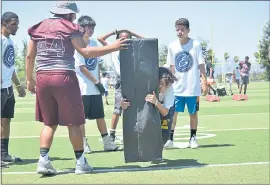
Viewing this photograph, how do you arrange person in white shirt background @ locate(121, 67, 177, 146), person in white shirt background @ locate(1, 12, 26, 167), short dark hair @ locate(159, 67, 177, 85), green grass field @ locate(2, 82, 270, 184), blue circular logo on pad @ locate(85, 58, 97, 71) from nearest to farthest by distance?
1. green grass field @ locate(2, 82, 270, 184)
2. person in white shirt background @ locate(121, 67, 177, 146)
3. short dark hair @ locate(159, 67, 177, 85)
4. person in white shirt background @ locate(1, 12, 26, 167)
5. blue circular logo on pad @ locate(85, 58, 97, 71)

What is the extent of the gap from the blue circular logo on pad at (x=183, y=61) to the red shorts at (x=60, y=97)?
2.65 meters

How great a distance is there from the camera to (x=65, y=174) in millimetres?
5422

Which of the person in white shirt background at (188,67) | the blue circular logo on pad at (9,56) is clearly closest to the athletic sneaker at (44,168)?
the blue circular logo on pad at (9,56)

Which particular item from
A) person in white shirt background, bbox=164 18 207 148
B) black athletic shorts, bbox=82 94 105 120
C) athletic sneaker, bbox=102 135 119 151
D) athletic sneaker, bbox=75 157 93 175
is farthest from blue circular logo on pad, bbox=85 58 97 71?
athletic sneaker, bbox=75 157 93 175

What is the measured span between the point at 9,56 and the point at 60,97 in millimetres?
1564

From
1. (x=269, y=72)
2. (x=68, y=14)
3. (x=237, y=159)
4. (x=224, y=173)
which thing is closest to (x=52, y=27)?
(x=68, y=14)

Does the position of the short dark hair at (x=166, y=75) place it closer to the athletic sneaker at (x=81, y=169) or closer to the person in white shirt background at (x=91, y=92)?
the athletic sneaker at (x=81, y=169)

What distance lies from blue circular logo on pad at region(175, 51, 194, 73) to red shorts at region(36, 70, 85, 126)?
2655 mm

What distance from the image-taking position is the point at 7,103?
6531 mm

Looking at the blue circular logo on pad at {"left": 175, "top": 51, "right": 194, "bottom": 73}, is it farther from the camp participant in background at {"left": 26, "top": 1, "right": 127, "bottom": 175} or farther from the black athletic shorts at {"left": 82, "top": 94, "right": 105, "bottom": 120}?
the camp participant in background at {"left": 26, "top": 1, "right": 127, "bottom": 175}

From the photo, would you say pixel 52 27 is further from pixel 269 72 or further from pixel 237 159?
pixel 269 72

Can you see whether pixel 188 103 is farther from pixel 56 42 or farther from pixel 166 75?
pixel 56 42

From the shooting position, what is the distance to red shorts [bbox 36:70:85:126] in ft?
17.3

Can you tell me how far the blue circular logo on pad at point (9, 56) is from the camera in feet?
20.9
